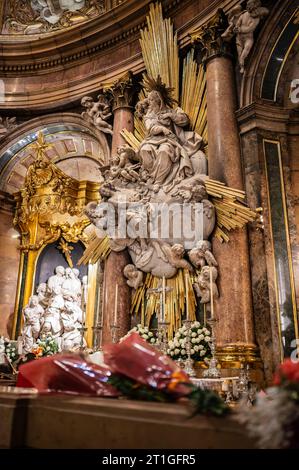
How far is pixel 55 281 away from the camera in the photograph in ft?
29.4

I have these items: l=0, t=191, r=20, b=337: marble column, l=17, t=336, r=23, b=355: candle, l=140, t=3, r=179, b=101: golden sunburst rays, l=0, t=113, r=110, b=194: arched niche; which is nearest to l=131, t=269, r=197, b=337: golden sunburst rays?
l=140, t=3, r=179, b=101: golden sunburst rays

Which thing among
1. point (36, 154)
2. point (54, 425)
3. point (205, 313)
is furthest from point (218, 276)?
point (36, 154)

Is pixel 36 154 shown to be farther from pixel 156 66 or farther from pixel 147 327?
pixel 147 327

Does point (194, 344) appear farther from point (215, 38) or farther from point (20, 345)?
point (20, 345)

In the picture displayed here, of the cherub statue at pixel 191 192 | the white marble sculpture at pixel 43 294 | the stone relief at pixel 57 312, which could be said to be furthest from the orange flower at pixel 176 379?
the white marble sculpture at pixel 43 294

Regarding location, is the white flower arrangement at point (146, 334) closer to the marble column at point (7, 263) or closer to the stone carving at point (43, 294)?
the stone carving at point (43, 294)

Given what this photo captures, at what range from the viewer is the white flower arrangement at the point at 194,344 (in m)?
4.95

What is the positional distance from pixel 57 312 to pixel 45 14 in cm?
→ 709

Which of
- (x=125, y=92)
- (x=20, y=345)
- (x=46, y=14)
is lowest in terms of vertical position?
(x=20, y=345)

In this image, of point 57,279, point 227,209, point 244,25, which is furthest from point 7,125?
point 227,209

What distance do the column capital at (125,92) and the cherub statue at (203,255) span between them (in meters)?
3.53

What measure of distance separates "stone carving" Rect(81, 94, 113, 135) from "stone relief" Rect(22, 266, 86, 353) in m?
3.17

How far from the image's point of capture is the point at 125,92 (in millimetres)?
7684

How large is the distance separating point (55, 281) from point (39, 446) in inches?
271
